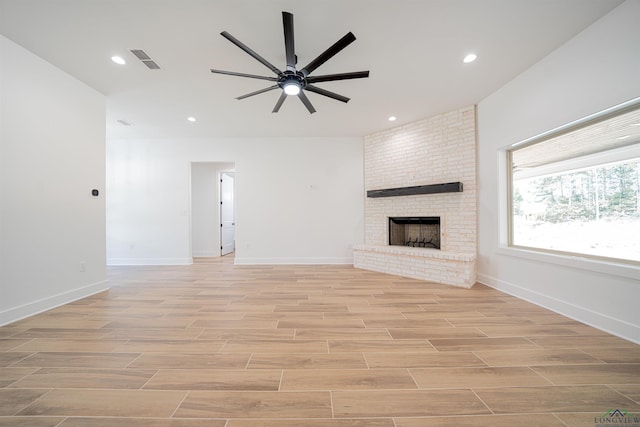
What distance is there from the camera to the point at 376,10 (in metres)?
2.03

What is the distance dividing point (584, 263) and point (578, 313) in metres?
0.51

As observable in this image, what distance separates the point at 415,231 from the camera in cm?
488

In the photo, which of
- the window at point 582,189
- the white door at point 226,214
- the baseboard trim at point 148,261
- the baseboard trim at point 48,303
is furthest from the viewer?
the white door at point 226,214

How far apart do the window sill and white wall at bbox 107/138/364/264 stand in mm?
2944

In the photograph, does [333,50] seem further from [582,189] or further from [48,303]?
[48,303]

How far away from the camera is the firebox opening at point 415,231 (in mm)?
4551

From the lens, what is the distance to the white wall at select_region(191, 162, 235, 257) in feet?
21.3

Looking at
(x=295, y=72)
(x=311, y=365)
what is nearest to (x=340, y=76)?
(x=295, y=72)

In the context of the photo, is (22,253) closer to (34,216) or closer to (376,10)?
(34,216)

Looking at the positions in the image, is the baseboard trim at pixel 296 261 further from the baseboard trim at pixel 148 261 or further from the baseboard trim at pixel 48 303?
the baseboard trim at pixel 48 303

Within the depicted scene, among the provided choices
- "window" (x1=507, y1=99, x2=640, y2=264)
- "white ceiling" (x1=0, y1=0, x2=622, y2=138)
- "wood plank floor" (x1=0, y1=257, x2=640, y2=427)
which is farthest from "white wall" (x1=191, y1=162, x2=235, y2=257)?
"window" (x1=507, y1=99, x2=640, y2=264)

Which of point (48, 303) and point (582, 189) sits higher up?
point (582, 189)

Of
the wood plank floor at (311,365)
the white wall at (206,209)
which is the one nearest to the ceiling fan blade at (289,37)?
the wood plank floor at (311,365)

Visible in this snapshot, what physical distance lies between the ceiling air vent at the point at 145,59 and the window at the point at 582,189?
4.70m
